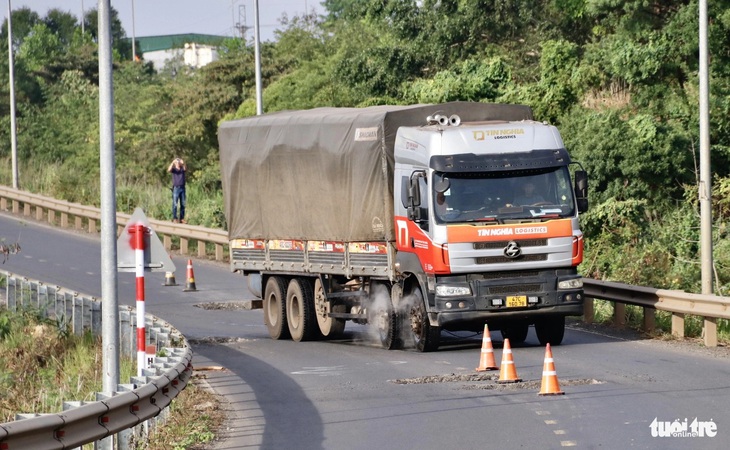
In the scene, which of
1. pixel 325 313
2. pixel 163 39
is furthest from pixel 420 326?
pixel 163 39

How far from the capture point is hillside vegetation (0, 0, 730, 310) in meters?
28.9

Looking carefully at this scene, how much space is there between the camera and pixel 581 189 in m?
18.5

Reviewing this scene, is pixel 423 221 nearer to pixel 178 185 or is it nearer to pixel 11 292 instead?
pixel 11 292

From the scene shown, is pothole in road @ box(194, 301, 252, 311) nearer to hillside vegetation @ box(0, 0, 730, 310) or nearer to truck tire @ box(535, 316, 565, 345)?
hillside vegetation @ box(0, 0, 730, 310)

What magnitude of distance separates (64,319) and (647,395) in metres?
11.3

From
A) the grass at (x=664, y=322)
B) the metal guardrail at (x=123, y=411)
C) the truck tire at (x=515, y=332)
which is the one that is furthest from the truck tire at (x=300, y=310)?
the grass at (x=664, y=322)

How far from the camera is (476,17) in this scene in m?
38.3

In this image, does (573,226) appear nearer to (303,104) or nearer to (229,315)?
(229,315)

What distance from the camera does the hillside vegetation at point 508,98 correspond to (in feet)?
94.8

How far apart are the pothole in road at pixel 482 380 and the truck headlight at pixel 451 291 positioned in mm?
2277

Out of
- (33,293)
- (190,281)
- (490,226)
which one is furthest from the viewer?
(190,281)

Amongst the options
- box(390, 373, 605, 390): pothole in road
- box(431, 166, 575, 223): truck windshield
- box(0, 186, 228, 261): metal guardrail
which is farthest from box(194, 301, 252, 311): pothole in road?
box(390, 373, 605, 390): pothole in road

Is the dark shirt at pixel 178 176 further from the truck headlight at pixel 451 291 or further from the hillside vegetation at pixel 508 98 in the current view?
the truck headlight at pixel 451 291

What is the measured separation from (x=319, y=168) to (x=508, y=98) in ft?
50.6
